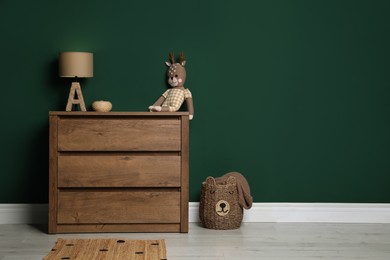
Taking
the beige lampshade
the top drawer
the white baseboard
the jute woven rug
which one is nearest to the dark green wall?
the white baseboard

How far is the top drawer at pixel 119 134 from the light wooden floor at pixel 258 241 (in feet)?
1.75

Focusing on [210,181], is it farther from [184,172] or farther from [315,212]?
[315,212]

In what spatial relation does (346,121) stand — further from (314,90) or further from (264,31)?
(264,31)

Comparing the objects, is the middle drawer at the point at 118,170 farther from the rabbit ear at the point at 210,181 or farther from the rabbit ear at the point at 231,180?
the rabbit ear at the point at 231,180

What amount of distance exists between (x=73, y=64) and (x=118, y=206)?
3.08 feet

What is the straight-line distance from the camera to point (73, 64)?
404 centimetres

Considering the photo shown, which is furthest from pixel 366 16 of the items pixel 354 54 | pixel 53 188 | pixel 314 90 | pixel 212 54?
pixel 53 188

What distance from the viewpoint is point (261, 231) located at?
4.01 meters

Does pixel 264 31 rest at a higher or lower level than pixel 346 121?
higher

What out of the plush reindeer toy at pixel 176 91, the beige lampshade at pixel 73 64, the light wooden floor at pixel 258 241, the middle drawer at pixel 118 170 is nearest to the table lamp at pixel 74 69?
the beige lampshade at pixel 73 64

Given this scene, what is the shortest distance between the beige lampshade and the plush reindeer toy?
0.51m

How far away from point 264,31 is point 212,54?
0.39 meters

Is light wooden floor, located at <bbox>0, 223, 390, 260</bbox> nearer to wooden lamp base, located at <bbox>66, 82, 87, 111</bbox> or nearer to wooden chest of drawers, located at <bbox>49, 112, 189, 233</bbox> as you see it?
wooden chest of drawers, located at <bbox>49, 112, 189, 233</bbox>

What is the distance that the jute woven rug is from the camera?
3.26 metres
